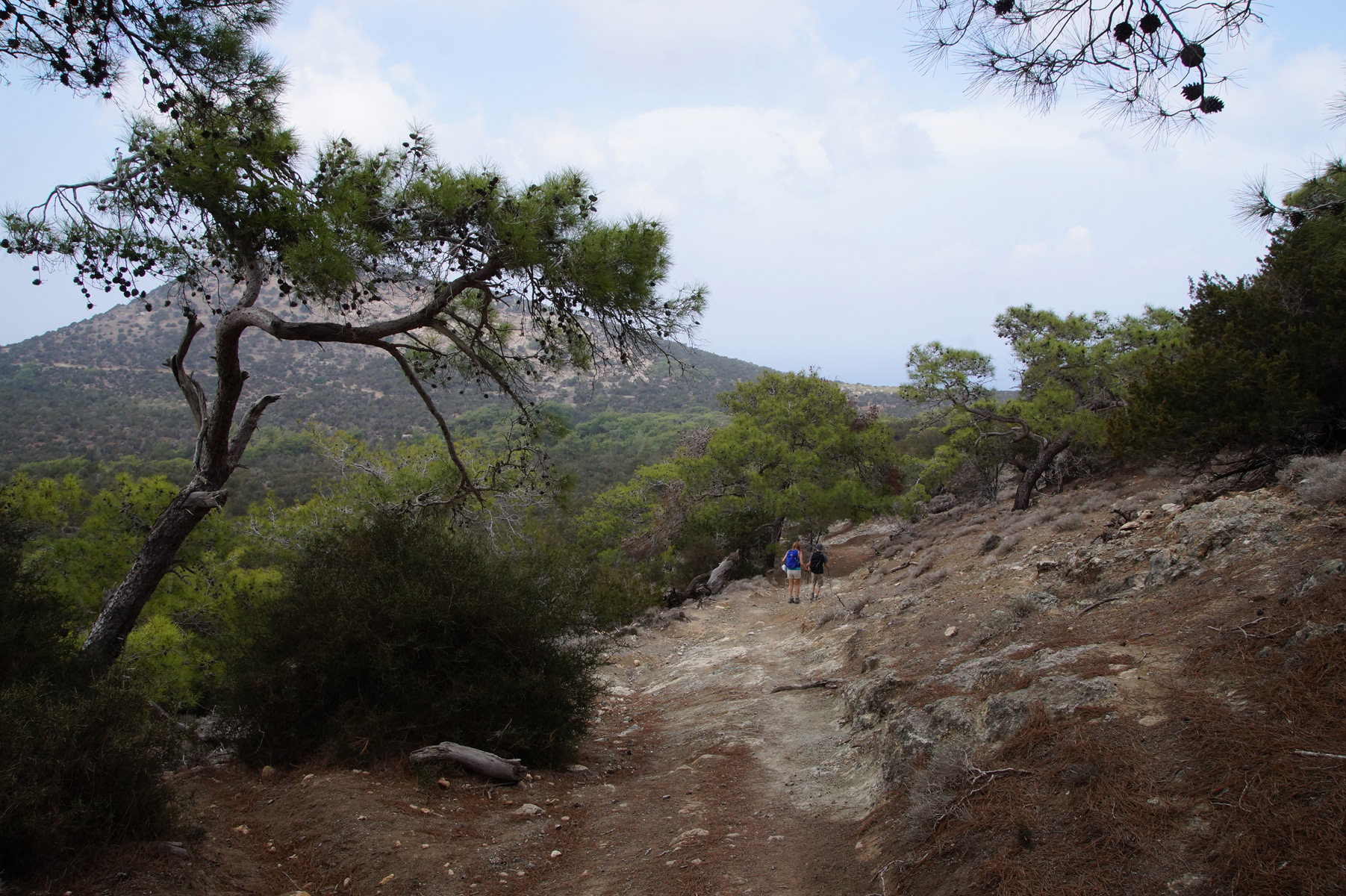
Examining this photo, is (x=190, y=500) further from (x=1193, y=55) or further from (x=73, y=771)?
(x=1193, y=55)

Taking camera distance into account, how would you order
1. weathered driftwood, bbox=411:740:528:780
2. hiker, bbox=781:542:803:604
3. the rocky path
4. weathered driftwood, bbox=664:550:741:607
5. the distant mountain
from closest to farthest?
the rocky path
weathered driftwood, bbox=411:740:528:780
hiker, bbox=781:542:803:604
weathered driftwood, bbox=664:550:741:607
the distant mountain

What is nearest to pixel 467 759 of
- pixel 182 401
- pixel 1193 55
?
pixel 1193 55

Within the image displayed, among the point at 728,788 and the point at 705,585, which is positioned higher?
the point at 728,788

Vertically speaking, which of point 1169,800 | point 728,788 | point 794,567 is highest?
point 1169,800

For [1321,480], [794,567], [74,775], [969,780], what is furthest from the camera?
[794,567]

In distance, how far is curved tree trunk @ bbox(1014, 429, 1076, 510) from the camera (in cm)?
1725

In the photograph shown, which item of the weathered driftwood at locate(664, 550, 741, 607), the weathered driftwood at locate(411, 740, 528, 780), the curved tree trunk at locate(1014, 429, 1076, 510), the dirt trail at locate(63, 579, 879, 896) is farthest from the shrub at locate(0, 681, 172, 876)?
the curved tree trunk at locate(1014, 429, 1076, 510)

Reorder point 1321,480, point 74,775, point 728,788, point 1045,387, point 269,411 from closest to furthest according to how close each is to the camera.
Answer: point 74,775, point 728,788, point 1321,480, point 1045,387, point 269,411

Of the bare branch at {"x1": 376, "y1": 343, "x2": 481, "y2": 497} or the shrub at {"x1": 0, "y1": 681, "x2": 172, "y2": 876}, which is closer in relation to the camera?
the shrub at {"x1": 0, "y1": 681, "x2": 172, "y2": 876}

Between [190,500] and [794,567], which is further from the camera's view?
[794,567]

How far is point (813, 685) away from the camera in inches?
367

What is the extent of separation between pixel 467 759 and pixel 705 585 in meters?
15.3

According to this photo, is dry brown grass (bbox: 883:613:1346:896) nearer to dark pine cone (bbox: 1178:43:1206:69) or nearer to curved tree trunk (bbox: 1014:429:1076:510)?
dark pine cone (bbox: 1178:43:1206:69)

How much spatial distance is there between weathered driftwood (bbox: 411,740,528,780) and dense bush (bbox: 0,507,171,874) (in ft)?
6.09
